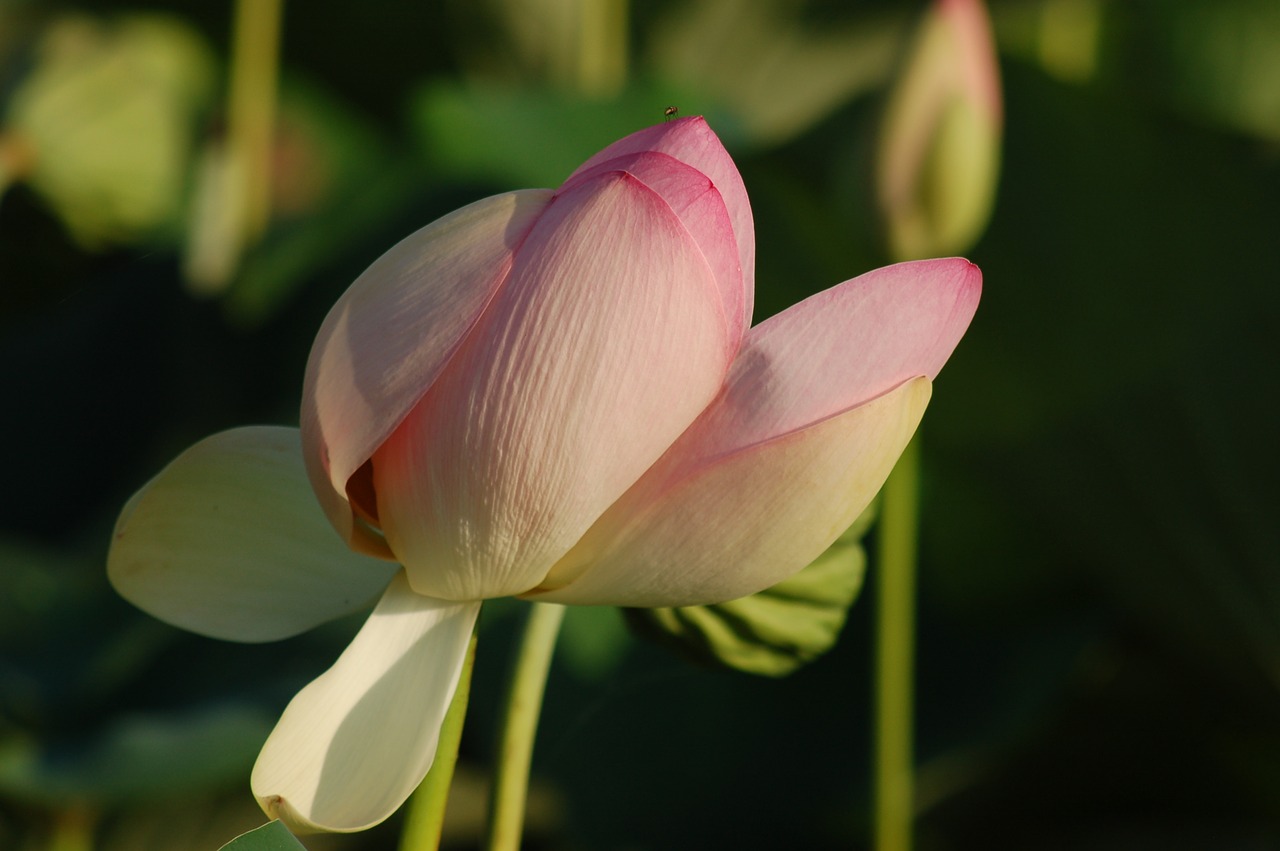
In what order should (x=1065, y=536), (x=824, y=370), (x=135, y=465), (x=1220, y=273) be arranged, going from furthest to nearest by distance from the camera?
(x=135, y=465)
(x=1065, y=536)
(x=1220, y=273)
(x=824, y=370)

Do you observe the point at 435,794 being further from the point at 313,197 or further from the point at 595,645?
the point at 313,197

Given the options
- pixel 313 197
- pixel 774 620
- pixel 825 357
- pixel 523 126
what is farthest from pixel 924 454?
pixel 313 197

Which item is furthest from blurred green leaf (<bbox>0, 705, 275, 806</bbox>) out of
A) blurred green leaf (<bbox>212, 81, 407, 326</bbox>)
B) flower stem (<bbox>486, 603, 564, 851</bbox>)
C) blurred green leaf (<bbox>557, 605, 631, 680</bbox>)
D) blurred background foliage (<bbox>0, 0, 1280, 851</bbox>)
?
blurred green leaf (<bbox>212, 81, 407, 326</bbox>)

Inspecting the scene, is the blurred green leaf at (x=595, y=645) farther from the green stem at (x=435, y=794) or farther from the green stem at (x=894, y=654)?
the green stem at (x=435, y=794)

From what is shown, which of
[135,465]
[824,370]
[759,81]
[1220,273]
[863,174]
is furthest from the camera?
[759,81]

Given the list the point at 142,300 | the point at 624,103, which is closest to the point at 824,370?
the point at 624,103

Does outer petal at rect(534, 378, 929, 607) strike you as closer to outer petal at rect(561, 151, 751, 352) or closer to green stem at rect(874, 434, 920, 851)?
outer petal at rect(561, 151, 751, 352)

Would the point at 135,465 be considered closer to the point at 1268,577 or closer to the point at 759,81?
the point at 1268,577
